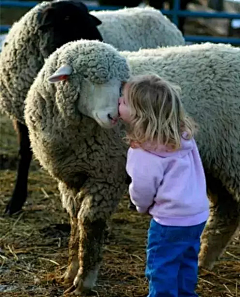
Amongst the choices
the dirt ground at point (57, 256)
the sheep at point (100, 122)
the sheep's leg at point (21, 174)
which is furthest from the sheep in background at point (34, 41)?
the sheep at point (100, 122)

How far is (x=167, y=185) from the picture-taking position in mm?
3354

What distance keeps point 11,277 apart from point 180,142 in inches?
70.8

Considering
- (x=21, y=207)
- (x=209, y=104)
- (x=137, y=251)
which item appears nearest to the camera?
(x=209, y=104)

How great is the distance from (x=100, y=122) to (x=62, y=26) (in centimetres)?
187

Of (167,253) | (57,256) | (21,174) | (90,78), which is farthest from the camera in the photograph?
(21,174)

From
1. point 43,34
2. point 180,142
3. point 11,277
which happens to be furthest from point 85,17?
point 180,142

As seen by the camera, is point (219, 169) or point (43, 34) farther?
point (43, 34)

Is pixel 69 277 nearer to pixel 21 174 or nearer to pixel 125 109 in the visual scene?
pixel 125 109

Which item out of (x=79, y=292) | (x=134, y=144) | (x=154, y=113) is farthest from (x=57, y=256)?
(x=154, y=113)

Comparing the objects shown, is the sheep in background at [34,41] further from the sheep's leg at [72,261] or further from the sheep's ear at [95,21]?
the sheep's leg at [72,261]

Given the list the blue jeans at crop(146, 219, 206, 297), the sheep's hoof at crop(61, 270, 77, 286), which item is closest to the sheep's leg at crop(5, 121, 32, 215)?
the sheep's hoof at crop(61, 270, 77, 286)

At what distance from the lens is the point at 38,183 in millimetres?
6961

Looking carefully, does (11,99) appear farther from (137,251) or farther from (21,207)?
(137,251)

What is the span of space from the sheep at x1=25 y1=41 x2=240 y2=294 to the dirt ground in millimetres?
239
